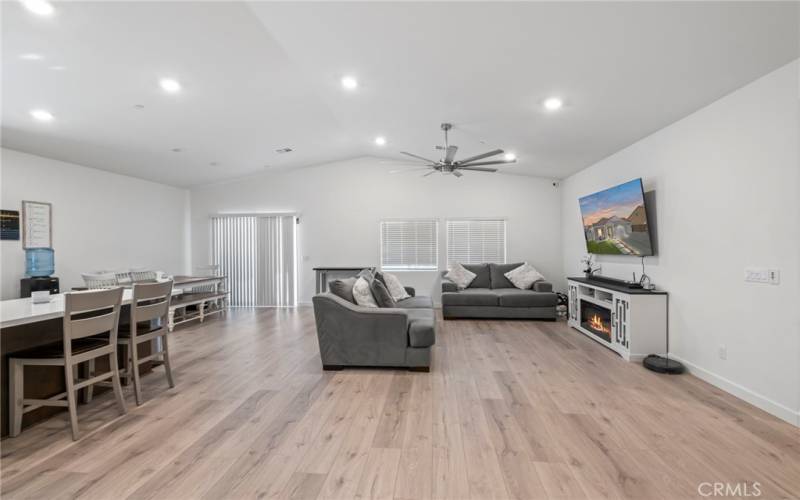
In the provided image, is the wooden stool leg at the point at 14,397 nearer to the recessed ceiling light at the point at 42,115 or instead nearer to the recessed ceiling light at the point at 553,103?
the recessed ceiling light at the point at 42,115

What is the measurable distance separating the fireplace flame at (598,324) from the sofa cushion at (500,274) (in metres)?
1.96

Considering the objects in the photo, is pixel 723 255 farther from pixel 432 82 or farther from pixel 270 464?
pixel 270 464

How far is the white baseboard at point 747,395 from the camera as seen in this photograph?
2469 millimetres

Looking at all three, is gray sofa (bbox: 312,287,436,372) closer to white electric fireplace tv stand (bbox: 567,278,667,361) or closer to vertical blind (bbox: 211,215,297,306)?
white electric fireplace tv stand (bbox: 567,278,667,361)

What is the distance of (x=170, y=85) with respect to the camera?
367 cm

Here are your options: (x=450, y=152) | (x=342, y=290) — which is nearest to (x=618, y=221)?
(x=450, y=152)

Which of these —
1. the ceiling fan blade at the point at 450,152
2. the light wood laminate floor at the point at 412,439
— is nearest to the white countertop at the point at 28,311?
the light wood laminate floor at the point at 412,439

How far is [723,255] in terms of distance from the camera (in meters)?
3.04

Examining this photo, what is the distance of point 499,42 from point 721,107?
216 cm

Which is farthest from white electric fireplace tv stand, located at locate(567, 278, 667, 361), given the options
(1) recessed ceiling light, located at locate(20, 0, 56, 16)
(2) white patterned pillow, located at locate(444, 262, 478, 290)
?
(1) recessed ceiling light, located at locate(20, 0, 56, 16)

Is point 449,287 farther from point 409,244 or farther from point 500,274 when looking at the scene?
point 409,244

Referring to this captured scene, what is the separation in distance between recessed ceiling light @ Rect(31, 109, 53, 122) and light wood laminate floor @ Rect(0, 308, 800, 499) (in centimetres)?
328

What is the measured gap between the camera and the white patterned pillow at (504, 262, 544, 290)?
21.6ft

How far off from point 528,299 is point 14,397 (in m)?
6.11
